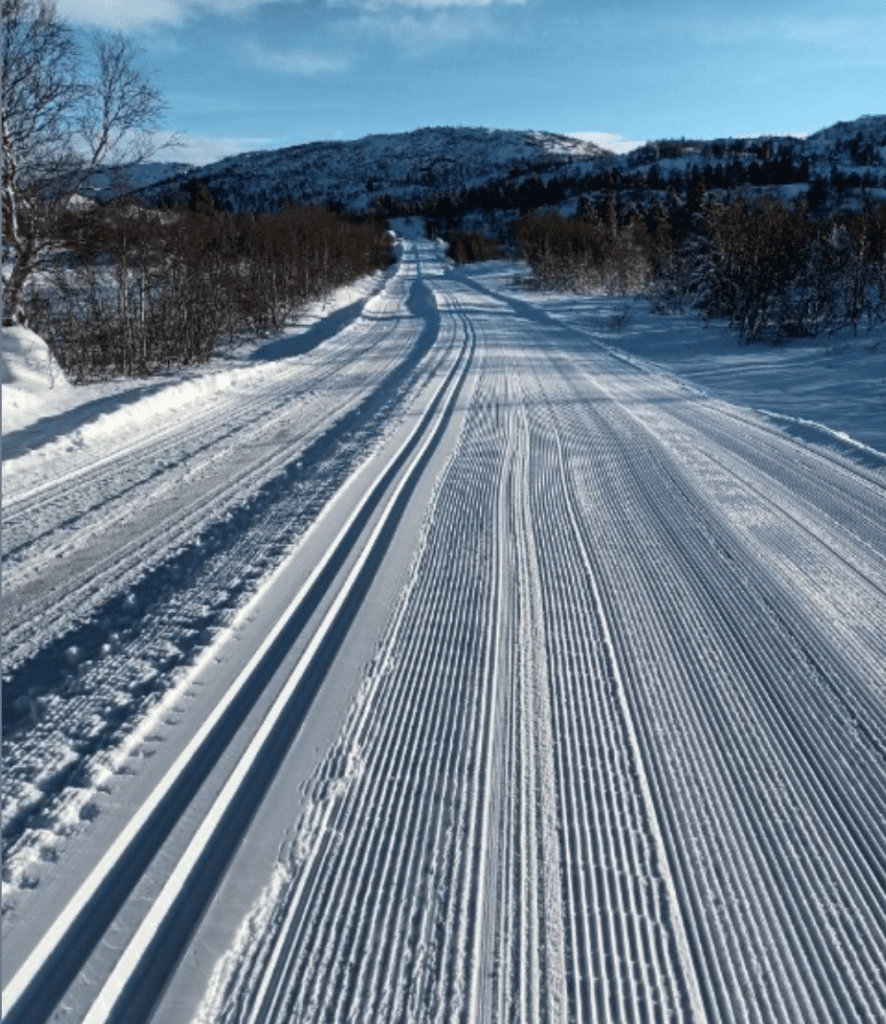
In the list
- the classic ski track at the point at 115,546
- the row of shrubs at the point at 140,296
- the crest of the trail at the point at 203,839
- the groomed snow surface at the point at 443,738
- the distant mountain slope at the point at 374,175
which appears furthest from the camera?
the distant mountain slope at the point at 374,175

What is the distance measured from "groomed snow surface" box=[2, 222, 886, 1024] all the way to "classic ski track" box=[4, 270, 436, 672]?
38 mm

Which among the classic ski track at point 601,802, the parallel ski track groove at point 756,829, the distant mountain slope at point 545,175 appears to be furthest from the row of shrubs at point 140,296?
the distant mountain slope at point 545,175

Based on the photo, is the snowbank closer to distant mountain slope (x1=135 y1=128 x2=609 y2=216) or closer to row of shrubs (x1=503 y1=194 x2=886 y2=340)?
row of shrubs (x1=503 y1=194 x2=886 y2=340)

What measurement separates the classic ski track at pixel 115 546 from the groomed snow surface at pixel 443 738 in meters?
0.04

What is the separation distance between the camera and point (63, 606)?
448 centimetres

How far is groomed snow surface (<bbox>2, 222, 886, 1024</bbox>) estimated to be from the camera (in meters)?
2.28

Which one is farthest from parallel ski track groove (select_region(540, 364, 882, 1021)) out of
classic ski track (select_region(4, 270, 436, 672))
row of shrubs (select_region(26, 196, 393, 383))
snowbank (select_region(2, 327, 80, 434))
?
row of shrubs (select_region(26, 196, 393, 383))

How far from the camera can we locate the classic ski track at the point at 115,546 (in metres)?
4.35

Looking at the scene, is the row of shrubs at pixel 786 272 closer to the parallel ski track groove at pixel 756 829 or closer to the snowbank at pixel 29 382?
the snowbank at pixel 29 382

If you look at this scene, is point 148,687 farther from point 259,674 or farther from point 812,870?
point 812,870

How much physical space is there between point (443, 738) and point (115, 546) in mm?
3128

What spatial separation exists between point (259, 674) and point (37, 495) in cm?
371

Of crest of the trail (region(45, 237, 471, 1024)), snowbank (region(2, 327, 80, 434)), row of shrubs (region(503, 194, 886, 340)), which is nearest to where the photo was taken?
crest of the trail (region(45, 237, 471, 1024))

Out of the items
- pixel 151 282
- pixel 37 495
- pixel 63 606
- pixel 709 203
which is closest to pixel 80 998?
pixel 63 606
